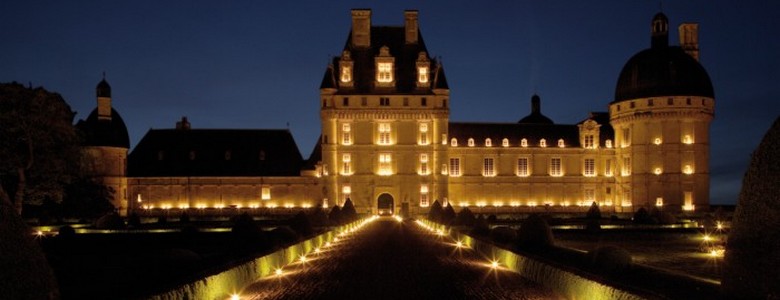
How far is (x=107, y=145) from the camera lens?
7219 cm

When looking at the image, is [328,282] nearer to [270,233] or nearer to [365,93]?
[270,233]

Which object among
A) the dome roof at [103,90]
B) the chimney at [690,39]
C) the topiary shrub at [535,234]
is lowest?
the topiary shrub at [535,234]

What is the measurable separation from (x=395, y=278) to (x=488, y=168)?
57.9m

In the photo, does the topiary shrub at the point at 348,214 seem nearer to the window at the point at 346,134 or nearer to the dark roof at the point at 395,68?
the window at the point at 346,134

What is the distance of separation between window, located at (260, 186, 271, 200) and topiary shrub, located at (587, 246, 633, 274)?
191 ft

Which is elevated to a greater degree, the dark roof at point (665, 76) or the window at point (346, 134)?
the dark roof at point (665, 76)

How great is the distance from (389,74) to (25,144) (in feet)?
114

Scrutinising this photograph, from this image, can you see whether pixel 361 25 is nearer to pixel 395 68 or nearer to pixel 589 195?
pixel 395 68

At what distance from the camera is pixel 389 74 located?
72.3 metres

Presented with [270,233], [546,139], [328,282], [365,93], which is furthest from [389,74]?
[328,282]

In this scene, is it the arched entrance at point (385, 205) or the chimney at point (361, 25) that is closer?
the arched entrance at point (385, 205)

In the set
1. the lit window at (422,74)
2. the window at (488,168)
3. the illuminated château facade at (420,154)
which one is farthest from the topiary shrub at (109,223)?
the window at (488,168)

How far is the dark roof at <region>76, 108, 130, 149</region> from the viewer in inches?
2835

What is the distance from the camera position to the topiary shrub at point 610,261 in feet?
56.4
